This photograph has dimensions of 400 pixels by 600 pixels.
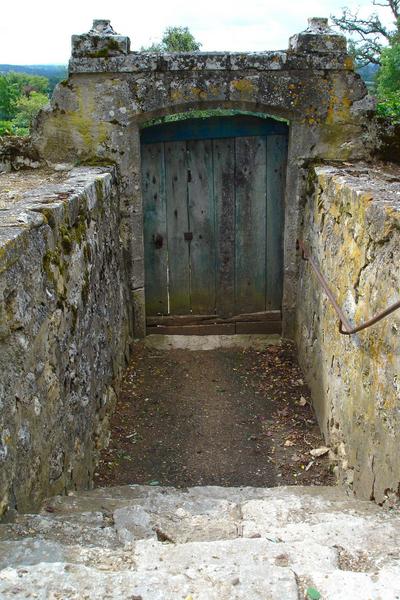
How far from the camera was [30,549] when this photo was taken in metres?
1.81

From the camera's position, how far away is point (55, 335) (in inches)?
114

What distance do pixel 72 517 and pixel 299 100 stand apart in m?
3.82

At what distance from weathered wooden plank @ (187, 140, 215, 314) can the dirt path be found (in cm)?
58

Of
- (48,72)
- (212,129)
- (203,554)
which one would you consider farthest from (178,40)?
(48,72)

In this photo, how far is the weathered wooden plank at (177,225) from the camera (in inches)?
207

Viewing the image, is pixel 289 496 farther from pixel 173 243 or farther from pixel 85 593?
pixel 173 243

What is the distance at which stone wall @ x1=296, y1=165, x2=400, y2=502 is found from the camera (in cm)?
267

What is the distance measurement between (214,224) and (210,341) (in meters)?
1.14

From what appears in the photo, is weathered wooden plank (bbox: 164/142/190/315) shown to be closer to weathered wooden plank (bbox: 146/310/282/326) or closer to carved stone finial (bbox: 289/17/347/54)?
weathered wooden plank (bbox: 146/310/282/326)

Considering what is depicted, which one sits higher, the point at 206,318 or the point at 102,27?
the point at 102,27

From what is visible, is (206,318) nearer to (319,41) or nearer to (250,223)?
(250,223)

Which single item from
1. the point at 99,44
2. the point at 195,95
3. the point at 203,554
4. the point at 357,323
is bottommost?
the point at 203,554

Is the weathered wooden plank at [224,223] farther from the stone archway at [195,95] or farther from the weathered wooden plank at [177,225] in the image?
the stone archway at [195,95]

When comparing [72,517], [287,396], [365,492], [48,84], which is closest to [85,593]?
[72,517]
